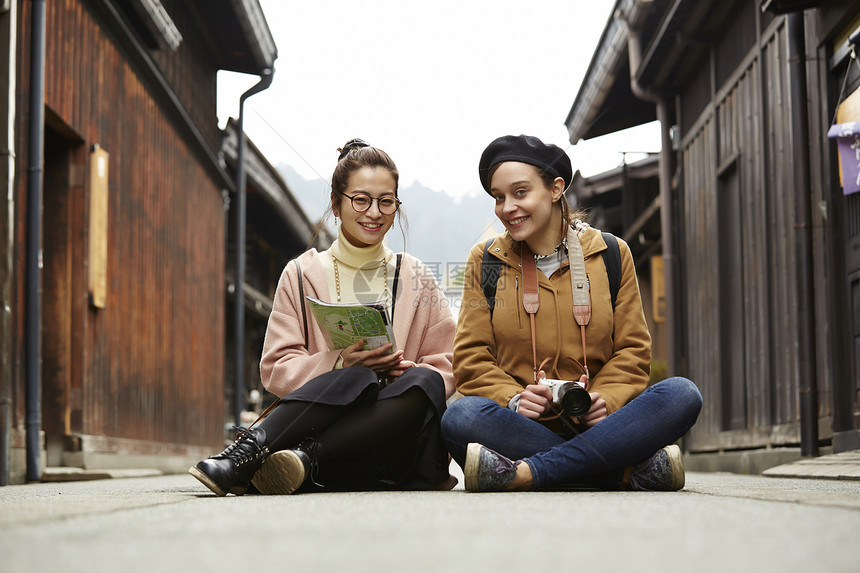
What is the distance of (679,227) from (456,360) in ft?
24.4

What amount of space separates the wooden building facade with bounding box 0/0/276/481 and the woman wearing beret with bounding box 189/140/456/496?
2.27 metres

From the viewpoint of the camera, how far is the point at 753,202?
25.2ft

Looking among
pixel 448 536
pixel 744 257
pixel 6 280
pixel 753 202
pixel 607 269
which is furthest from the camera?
pixel 744 257

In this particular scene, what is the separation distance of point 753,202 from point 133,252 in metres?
5.33

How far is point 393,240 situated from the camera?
13.1ft

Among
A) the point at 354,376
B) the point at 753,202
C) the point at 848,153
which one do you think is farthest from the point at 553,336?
the point at 753,202

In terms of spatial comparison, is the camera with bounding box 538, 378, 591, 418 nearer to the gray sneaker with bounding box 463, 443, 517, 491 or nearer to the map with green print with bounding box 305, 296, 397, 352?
the gray sneaker with bounding box 463, 443, 517, 491

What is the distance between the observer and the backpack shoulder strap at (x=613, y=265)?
3.50m

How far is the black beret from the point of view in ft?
11.6

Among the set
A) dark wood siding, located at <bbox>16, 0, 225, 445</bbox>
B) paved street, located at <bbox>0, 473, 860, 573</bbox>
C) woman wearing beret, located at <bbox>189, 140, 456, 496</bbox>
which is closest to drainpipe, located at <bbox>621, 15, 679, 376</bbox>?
dark wood siding, located at <bbox>16, 0, 225, 445</bbox>

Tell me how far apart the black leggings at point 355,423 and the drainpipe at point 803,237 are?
11.7 ft

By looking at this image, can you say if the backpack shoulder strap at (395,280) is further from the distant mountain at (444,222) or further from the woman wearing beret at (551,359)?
the distant mountain at (444,222)

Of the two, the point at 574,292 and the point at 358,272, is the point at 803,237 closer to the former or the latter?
the point at 574,292

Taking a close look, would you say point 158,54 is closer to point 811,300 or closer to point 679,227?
point 679,227
